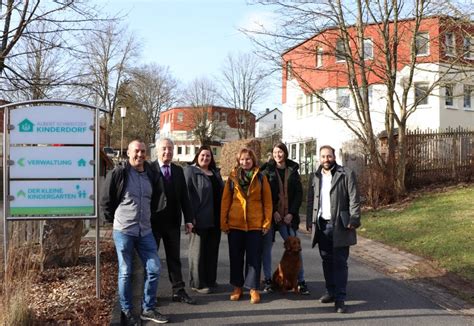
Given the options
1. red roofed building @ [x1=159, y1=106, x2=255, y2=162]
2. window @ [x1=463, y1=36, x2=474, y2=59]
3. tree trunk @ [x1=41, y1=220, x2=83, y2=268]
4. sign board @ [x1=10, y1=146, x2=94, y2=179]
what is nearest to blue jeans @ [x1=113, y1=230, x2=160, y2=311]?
sign board @ [x1=10, y1=146, x2=94, y2=179]

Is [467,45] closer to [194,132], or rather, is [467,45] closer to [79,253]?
[79,253]

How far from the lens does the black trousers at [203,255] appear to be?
256 inches

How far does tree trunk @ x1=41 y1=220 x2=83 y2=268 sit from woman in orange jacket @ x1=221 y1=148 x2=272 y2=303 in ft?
8.88

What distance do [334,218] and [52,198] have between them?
11.1ft

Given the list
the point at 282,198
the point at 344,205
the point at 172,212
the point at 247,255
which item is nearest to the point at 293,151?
the point at 282,198

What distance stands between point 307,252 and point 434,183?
10200 mm

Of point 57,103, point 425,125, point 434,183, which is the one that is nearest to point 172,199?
point 57,103

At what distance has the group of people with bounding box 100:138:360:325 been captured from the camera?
5.43 metres

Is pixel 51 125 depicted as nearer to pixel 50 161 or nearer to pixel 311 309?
pixel 50 161

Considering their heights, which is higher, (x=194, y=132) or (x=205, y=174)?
(x=194, y=132)

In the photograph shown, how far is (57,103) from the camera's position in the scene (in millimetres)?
6258

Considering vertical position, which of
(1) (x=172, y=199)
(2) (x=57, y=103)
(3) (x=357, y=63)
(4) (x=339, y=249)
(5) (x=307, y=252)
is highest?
(3) (x=357, y=63)

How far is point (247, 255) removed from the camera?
20.7ft

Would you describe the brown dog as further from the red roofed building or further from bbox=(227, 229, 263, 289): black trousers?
the red roofed building
